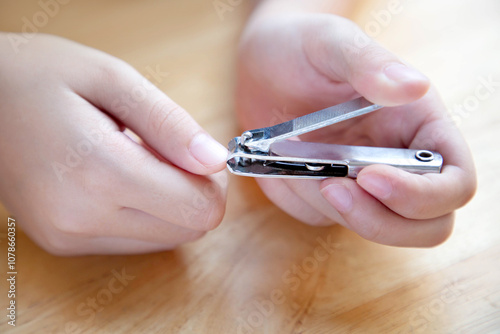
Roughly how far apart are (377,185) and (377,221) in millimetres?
88

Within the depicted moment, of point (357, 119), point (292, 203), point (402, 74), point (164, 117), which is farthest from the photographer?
point (357, 119)

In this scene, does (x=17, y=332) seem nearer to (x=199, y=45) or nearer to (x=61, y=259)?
(x=61, y=259)

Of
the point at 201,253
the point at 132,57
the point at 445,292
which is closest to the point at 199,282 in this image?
the point at 201,253

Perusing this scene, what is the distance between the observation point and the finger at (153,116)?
83 centimetres

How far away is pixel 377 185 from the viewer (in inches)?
31.4

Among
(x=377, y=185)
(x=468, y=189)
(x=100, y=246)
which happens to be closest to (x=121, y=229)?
(x=100, y=246)

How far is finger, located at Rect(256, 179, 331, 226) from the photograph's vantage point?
3.16ft

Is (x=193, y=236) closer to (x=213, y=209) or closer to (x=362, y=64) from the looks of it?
(x=213, y=209)

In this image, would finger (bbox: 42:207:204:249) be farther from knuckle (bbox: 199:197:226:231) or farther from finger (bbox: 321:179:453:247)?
finger (bbox: 321:179:453:247)

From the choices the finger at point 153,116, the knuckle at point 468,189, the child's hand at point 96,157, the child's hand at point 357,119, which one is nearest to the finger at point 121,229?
the child's hand at point 96,157

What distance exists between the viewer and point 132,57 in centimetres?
127

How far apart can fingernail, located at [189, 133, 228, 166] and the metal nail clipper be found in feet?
0.06

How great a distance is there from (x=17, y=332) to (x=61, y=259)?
0.15 m

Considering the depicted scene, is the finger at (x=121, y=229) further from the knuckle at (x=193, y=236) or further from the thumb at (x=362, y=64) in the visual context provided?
the thumb at (x=362, y=64)
